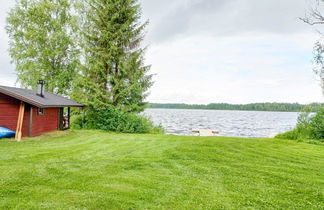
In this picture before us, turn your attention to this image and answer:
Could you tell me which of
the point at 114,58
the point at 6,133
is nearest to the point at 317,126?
the point at 114,58

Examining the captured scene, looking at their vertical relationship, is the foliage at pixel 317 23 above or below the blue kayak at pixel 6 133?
above

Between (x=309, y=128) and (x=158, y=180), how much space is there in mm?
12197

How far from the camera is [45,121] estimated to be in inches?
484

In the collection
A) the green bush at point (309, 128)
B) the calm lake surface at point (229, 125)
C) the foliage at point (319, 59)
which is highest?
the foliage at point (319, 59)

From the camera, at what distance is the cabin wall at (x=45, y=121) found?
11.2 metres

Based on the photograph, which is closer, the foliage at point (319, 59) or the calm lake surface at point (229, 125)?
the foliage at point (319, 59)

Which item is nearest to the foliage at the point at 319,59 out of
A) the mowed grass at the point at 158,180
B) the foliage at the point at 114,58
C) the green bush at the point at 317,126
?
the green bush at the point at 317,126

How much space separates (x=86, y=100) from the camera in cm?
1556

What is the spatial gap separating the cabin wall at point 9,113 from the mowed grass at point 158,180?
4.58 meters

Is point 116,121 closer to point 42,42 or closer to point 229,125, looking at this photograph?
point 42,42

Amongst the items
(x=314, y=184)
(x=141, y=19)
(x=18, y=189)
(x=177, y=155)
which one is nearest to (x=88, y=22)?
(x=141, y=19)

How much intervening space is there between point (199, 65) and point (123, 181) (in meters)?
24.3

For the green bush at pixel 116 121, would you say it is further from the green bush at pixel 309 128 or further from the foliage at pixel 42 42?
the green bush at pixel 309 128

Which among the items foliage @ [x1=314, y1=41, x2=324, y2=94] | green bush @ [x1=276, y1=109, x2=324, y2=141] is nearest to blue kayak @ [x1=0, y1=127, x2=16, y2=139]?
green bush @ [x1=276, y1=109, x2=324, y2=141]
